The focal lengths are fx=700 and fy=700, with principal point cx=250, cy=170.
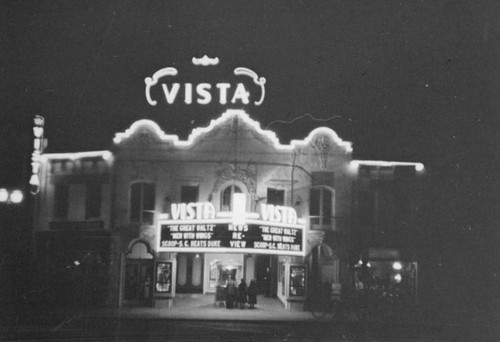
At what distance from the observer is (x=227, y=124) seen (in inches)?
1334

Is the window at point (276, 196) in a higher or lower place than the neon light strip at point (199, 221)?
higher

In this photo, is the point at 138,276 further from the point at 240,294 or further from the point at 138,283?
the point at 240,294

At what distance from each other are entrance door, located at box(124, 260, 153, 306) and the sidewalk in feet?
3.96

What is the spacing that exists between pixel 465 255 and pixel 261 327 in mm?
17136

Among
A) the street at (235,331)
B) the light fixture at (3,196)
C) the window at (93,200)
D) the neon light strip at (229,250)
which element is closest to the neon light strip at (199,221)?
the neon light strip at (229,250)

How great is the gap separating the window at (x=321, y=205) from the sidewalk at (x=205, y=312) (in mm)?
4503

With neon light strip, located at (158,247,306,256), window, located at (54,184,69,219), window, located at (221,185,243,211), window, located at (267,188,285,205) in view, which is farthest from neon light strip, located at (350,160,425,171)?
window, located at (54,184,69,219)

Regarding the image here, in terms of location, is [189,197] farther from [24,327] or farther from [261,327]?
[24,327]

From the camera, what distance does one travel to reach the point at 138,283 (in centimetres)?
3366

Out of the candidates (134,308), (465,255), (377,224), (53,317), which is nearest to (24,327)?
(53,317)

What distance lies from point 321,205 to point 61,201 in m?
12.9

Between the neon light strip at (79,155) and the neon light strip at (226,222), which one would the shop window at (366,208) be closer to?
the neon light strip at (226,222)

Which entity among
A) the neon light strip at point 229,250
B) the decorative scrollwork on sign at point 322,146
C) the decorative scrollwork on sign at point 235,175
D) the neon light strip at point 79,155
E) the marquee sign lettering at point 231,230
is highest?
the decorative scrollwork on sign at point 322,146

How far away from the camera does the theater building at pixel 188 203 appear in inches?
1312
